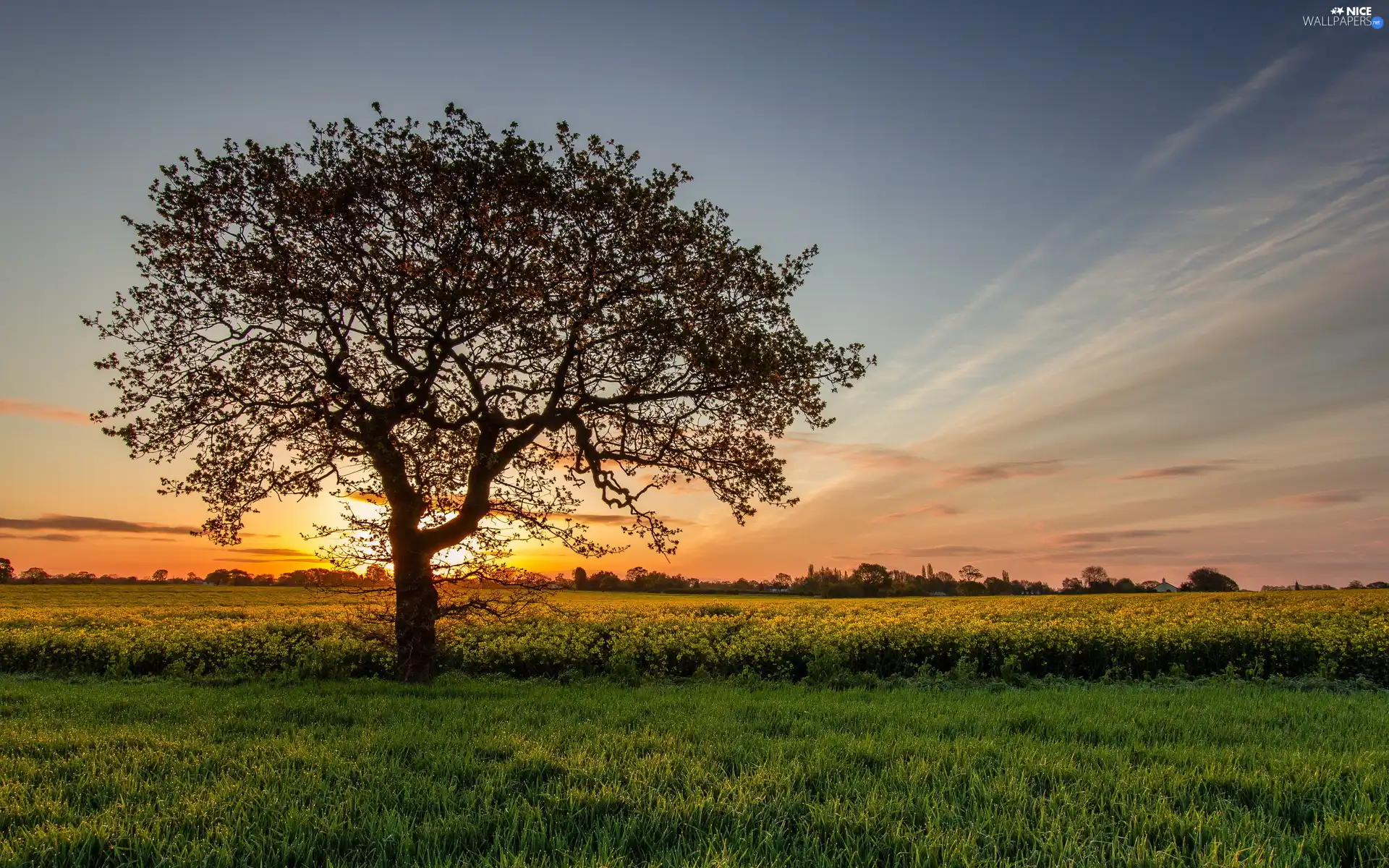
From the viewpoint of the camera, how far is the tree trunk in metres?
15.5

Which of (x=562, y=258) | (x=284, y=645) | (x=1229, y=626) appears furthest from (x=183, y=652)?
(x=1229, y=626)

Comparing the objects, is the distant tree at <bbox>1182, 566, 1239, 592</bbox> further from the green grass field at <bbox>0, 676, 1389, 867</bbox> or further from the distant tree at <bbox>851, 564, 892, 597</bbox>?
the green grass field at <bbox>0, 676, 1389, 867</bbox>

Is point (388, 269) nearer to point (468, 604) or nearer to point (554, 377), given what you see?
point (554, 377)

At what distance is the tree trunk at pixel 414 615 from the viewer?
611 inches

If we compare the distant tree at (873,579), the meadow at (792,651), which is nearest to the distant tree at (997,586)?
the distant tree at (873,579)

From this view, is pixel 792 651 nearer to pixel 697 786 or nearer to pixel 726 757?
pixel 726 757

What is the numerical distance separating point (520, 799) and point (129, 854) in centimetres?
271

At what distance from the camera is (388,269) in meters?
14.7

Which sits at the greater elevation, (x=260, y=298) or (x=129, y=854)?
(x=260, y=298)

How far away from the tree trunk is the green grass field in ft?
14.2

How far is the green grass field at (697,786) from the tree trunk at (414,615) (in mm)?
4342

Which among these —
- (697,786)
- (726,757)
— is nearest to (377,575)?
(726,757)

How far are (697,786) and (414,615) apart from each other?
1099 cm

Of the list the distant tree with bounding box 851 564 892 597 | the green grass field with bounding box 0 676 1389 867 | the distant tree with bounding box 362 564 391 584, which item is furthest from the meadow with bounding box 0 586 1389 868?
the distant tree with bounding box 851 564 892 597
